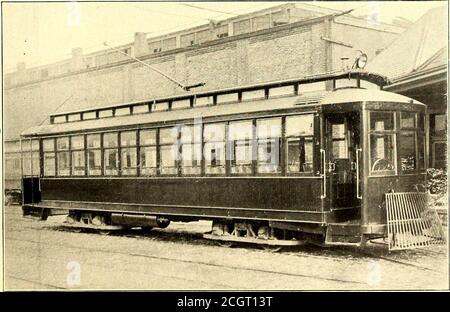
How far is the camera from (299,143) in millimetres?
9203

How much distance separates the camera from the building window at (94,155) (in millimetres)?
12594

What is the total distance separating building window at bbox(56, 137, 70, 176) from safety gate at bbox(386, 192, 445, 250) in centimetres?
803

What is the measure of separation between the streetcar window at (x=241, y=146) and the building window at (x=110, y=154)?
3.30m

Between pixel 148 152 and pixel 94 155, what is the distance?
188cm

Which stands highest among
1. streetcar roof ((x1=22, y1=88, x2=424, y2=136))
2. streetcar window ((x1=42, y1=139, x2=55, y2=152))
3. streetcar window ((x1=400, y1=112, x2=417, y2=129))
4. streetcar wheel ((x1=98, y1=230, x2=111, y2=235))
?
streetcar roof ((x1=22, y1=88, x2=424, y2=136))

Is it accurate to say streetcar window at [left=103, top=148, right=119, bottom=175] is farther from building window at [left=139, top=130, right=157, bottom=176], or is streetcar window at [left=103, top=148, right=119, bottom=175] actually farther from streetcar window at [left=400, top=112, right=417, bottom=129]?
streetcar window at [left=400, top=112, right=417, bottom=129]

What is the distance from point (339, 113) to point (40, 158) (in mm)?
8515

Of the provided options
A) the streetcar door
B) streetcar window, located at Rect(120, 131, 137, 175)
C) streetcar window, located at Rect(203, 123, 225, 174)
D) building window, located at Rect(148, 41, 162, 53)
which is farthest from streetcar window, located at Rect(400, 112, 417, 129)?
building window, located at Rect(148, 41, 162, 53)

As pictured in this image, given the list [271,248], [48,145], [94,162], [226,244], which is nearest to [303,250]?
[271,248]

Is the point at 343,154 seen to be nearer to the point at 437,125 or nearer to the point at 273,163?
the point at 273,163

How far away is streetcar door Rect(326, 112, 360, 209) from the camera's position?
906cm

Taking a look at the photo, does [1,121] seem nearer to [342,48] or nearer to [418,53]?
[418,53]

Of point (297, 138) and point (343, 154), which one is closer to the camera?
point (297, 138)

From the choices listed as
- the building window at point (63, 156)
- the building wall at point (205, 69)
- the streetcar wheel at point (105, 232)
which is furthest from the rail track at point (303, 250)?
the building wall at point (205, 69)
